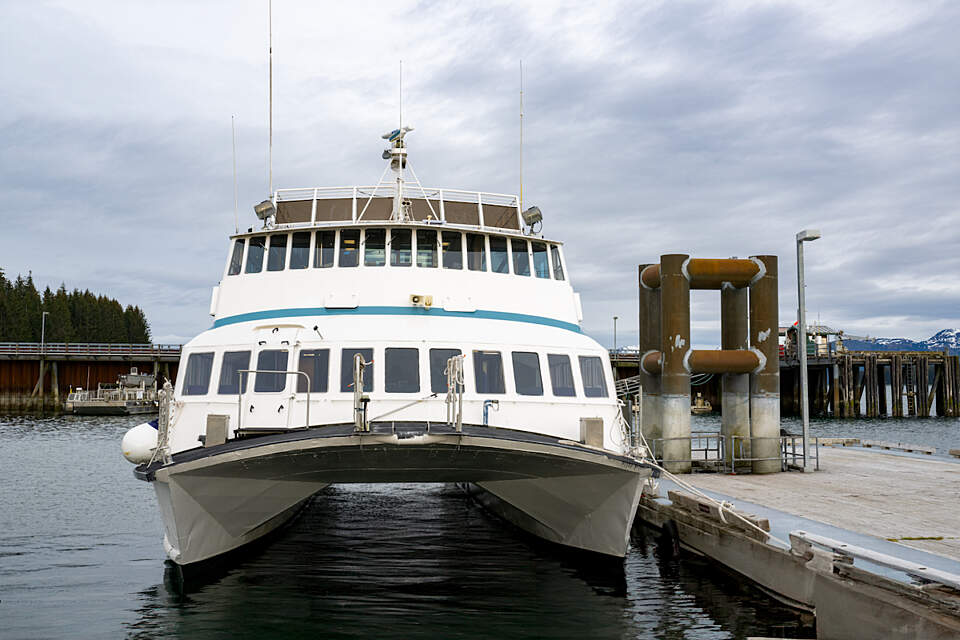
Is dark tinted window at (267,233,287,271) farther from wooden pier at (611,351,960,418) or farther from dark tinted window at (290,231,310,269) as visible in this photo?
wooden pier at (611,351,960,418)

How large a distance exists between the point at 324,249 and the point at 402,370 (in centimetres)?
281

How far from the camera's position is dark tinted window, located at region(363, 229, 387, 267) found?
13.0m

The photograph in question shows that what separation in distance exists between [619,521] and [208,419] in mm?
5764

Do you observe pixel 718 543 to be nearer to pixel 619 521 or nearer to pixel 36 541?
pixel 619 521

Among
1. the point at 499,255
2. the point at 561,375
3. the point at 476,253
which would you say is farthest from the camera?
the point at 499,255

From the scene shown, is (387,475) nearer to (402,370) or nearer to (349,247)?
(402,370)

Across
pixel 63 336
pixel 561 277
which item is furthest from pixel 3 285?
pixel 561 277

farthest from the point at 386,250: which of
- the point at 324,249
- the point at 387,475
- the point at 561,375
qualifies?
the point at 387,475

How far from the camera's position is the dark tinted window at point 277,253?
13180 mm

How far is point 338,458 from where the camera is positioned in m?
10.1

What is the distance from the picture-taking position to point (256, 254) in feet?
44.2

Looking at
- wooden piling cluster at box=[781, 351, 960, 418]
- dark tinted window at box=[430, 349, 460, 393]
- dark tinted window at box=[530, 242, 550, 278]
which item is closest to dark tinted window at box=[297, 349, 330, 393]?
dark tinted window at box=[430, 349, 460, 393]

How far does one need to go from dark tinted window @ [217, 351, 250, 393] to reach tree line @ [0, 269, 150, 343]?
96.1 metres

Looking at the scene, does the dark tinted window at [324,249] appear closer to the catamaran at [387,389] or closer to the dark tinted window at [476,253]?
the catamaran at [387,389]
